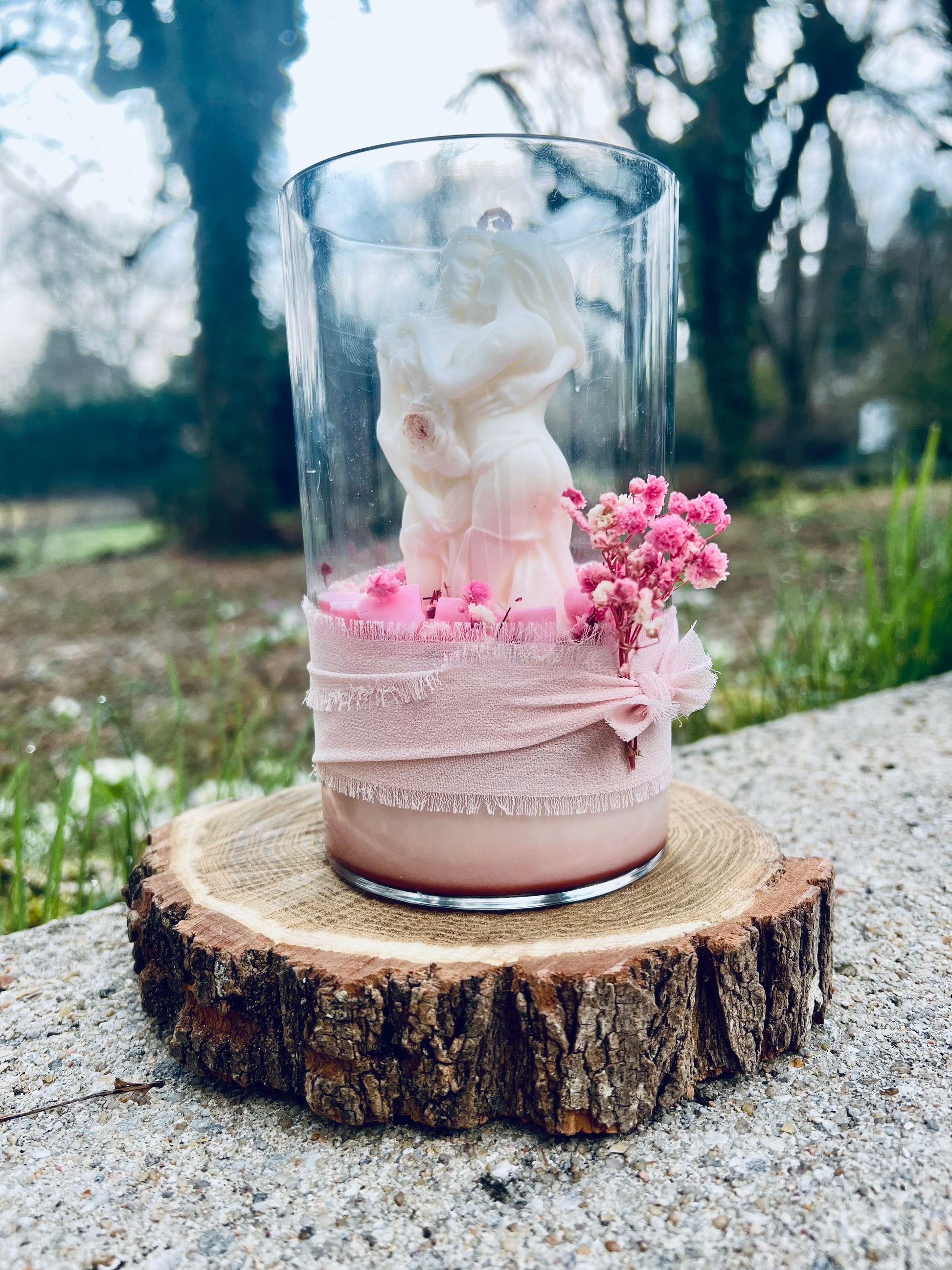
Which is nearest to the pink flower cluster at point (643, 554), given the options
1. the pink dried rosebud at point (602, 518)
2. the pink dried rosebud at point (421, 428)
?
the pink dried rosebud at point (602, 518)

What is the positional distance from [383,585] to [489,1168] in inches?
31.6

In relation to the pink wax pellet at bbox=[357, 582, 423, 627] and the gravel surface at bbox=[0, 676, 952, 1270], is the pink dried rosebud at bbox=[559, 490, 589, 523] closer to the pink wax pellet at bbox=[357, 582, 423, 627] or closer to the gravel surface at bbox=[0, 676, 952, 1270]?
the pink wax pellet at bbox=[357, 582, 423, 627]

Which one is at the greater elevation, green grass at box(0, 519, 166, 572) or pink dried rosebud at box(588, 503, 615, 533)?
pink dried rosebud at box(588, 503, 615, 533)

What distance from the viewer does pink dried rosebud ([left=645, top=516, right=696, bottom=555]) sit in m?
1.26

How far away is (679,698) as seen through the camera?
4.72 ft

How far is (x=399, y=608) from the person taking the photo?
1.39 metres

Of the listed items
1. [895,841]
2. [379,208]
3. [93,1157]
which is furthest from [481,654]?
[895,841]

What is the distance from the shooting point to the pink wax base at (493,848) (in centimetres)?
135

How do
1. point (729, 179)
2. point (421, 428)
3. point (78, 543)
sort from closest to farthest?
point (421, 428), point (729, 179), point (78, 543)

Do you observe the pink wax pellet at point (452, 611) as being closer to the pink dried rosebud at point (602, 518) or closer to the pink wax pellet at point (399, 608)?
the pink wax pellet at point (399, 608)

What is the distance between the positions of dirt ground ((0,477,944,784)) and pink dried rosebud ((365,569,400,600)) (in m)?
1.02

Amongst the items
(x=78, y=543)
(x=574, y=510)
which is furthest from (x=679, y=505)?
(x=78, y=543)

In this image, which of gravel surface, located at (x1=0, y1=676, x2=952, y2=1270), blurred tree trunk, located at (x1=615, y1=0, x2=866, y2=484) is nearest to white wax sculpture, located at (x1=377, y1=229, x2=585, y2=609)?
gravel surface, located at (x1=0, y1=676, x2=952, y2=1270)

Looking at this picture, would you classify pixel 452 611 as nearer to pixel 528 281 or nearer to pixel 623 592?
pixel 623 592
